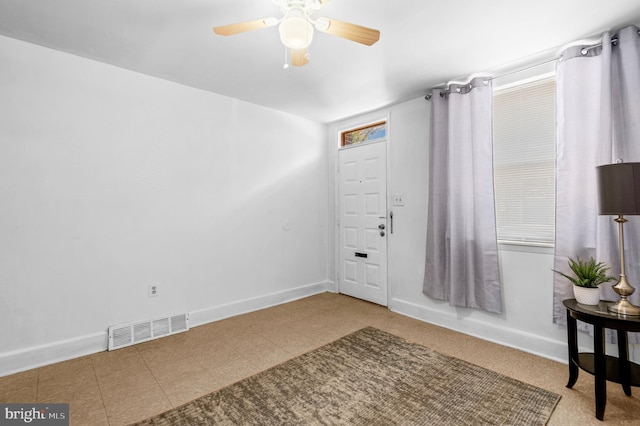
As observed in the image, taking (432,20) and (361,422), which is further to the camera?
(432,20)

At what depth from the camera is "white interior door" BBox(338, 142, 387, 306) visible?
390cm

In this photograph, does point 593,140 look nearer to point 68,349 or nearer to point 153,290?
point 153,290

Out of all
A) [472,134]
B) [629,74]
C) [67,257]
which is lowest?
[67,257]

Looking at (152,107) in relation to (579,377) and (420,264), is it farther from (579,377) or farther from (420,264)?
(579,377)

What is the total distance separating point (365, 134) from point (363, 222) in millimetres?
1226

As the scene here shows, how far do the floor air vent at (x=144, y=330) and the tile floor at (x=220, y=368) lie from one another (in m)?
0.08

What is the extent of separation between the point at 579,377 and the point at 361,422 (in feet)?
5.66

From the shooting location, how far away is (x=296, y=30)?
1.64 meters

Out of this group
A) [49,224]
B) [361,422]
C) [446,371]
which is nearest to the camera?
[361,422]

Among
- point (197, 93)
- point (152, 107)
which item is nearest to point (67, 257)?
point (152, 107)

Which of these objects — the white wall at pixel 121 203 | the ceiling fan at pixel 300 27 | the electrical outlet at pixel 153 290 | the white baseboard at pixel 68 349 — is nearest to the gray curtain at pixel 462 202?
the ceiling fan at pixel 300 27

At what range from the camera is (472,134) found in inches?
114

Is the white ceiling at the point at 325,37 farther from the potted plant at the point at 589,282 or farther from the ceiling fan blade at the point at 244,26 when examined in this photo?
the potted plant at the point at 589,282

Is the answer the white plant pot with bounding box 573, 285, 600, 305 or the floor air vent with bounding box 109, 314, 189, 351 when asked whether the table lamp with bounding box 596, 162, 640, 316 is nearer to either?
the white plant pot with bounding box 573, 285, 600, 305
